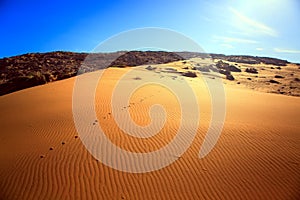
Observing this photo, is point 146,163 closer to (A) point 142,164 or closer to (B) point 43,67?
(A) point 142,164

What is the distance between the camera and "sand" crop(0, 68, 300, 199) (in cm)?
523

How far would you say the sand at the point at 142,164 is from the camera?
206 inches

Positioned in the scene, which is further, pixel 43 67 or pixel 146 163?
pixel 43 67

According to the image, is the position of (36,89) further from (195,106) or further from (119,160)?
(119,160)

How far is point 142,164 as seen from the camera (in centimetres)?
629

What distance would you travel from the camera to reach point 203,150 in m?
7.04

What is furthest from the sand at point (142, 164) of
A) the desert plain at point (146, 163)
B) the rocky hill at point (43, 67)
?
the rocky hill at point (43, 67)

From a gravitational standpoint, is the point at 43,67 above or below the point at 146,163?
above

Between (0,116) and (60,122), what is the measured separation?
13.9 ft

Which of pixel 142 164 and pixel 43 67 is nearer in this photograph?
pixel 142 164

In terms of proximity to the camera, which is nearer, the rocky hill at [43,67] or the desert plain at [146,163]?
the desert plain at [146,163]

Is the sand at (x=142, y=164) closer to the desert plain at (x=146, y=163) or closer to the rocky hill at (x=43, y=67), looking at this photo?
the desert plain at (x=146, y=163)

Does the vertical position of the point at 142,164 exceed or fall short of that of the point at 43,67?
it falls short

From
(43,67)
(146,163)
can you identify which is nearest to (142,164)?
(146,163)
